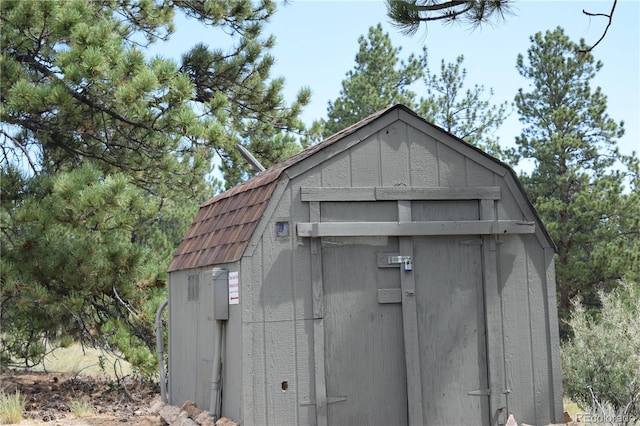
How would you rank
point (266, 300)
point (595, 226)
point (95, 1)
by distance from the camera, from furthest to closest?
1. point (595, 226)
2. point (95, 1)
3. point (266, 300)

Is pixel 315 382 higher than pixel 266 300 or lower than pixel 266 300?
lower

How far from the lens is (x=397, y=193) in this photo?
25.8 ft

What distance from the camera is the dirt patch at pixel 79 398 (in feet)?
34.6

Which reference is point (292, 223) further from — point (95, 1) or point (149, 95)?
point (95, 1)

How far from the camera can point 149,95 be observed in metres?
12.1

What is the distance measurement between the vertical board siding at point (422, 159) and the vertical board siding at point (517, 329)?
0.97 meters

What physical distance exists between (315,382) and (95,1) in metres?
9.21

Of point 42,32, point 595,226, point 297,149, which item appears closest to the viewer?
point 42,32

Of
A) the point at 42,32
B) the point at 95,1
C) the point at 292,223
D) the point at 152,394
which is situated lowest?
the point at 152,394

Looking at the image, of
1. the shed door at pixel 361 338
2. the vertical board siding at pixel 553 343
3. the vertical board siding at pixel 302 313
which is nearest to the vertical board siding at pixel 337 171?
the vertical board siding at pixel 302 313

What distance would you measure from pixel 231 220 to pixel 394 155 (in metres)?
1.80

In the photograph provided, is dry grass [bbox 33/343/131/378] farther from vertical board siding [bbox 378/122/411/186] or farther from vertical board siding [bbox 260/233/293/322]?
vertical board siding [bbox 378/122/411/186]

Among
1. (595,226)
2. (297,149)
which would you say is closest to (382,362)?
(297,149)

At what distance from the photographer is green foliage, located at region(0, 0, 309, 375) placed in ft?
37.1
